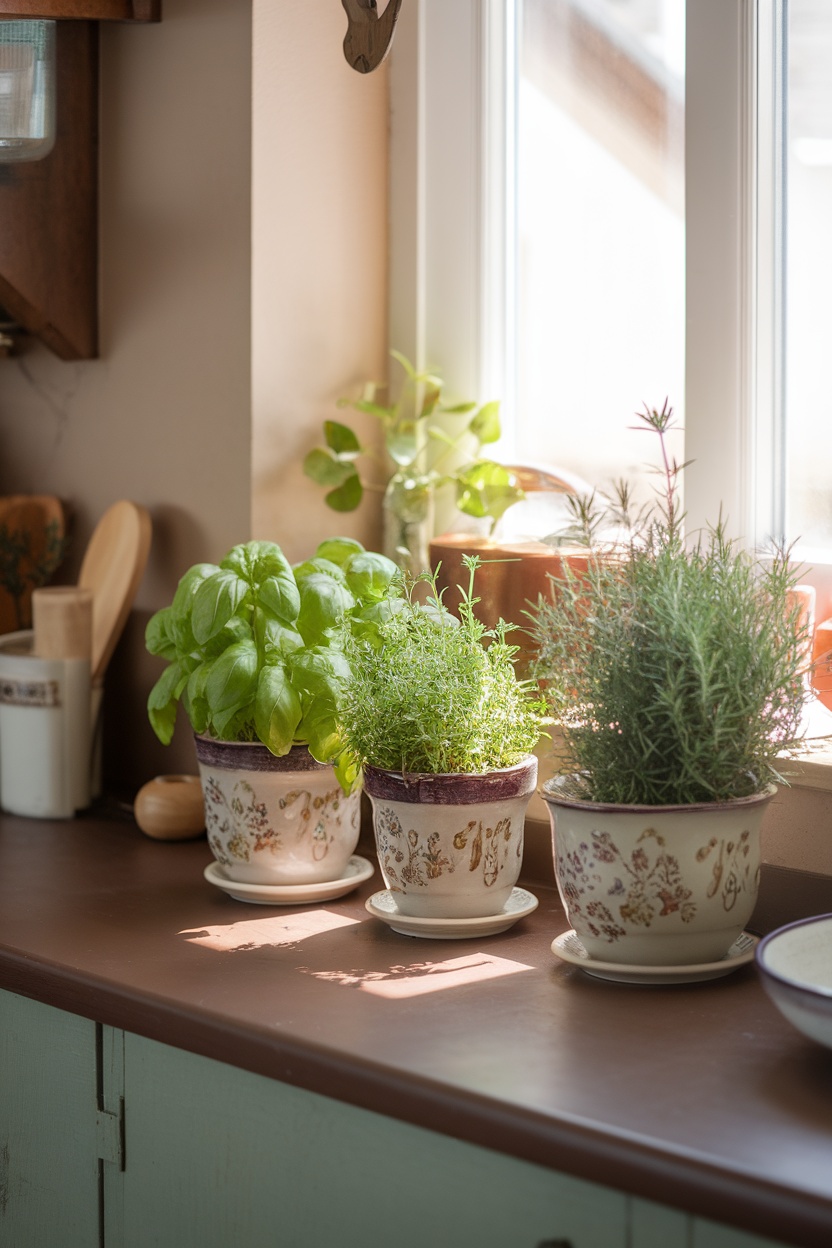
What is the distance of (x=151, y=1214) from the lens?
94cm

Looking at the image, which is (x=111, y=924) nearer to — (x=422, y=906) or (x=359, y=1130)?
(x=422, y=906)

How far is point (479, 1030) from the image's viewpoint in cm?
85

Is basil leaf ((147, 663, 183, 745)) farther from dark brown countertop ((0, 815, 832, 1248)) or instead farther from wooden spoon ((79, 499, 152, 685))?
wooden spoon ((79, 499, 152, 685))

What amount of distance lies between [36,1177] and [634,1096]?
524 mm

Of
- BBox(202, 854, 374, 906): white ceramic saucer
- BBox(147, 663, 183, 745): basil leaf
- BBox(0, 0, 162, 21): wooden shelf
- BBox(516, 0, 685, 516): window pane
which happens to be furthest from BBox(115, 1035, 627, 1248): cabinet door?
BBox(0, 0, 162, 21): wooden shelf

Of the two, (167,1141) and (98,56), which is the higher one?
(98,56)

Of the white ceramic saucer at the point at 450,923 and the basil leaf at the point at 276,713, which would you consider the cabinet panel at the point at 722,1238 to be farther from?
the basil leaf at the point at 276,713

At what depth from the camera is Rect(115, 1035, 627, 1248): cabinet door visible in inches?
29.0

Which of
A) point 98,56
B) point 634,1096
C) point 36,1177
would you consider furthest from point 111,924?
point 98,56

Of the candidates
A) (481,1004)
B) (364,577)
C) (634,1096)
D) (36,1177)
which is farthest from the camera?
(364,577)

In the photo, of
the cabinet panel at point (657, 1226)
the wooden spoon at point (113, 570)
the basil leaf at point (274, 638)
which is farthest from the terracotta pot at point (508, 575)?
the cabinet panel at point (657, 1226)

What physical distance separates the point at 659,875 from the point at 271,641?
1.29ft

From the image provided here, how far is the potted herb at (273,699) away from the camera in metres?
1.10

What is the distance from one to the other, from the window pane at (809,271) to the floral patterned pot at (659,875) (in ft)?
1.10
